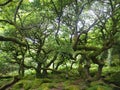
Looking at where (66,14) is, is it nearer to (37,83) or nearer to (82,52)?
(82,52)

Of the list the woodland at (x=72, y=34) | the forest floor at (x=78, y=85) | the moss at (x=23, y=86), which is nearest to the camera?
the forest floor at (x=78, y=85)

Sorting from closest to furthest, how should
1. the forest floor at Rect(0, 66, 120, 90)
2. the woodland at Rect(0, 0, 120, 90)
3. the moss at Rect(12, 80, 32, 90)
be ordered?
the forest floor at Rect(0, 66, 120, 90) < the woodland at Rect(0, 0, 120, 90) < the moss at Rect(12, 80, 32, 90)

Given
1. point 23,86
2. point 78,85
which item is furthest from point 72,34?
point 23,86

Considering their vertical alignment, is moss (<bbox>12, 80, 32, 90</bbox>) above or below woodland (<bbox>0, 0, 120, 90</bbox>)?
below

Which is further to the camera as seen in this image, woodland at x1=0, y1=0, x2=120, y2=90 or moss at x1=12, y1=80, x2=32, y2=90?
moss at x1=12, y1=80, x2=32, y2=90

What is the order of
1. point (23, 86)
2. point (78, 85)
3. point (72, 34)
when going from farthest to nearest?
point (72, 34)
point (23, 86)
point (78, 85)

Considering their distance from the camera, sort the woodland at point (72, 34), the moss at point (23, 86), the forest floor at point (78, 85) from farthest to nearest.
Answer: the moss at point (23, 86)
the woodland at point (72, 34)
the forest floor at point (78, 85)

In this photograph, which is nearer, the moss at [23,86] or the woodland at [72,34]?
the woodland at [72,34]

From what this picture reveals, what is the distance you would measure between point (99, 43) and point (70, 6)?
4992 mm

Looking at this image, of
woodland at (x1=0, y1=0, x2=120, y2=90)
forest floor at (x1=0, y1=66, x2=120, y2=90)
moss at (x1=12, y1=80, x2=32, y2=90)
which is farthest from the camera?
moss at (x1=12, y1=80, x2=32, y2=90)

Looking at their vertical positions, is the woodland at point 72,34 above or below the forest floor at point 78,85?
above

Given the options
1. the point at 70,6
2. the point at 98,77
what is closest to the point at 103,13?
the point at 70,6

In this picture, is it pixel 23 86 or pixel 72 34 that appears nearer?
pixel 23 86

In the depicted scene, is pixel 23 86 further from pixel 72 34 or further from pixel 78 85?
pixel 72 34
